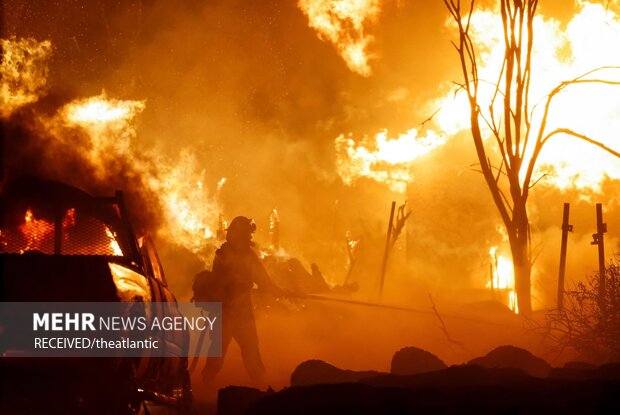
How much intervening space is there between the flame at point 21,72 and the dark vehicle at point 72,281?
351cm

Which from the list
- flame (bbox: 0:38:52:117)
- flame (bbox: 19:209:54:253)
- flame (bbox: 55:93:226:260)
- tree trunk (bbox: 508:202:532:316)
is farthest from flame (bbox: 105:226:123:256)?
flame (bbox: 55:93:226:260)

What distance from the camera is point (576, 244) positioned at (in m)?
31.5

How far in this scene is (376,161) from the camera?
100ft

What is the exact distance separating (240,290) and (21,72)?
5590 millimetres

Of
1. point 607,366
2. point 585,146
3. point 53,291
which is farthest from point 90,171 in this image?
point 585,146

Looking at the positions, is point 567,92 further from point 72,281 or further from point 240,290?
point 72,281

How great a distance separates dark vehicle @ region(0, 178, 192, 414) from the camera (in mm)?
4406

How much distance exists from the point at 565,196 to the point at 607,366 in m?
26.1

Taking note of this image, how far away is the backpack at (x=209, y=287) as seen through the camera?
10.0 meters

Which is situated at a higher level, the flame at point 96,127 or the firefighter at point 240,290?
the flame at point 96,127

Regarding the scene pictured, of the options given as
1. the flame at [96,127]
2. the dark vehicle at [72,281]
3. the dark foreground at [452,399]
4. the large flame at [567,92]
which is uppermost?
the large flame at [567,92]

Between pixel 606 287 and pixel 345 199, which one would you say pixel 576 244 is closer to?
pixel 345 199

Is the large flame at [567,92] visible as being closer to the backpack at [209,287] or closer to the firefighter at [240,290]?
the firefighter at [240,290]

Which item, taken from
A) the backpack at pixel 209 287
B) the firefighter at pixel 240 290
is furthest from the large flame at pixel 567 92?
the backpack at pixel 209 287
